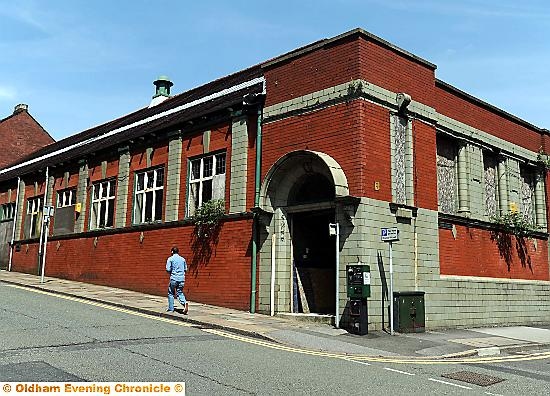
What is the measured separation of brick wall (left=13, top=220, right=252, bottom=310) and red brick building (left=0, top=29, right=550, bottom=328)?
0.06m

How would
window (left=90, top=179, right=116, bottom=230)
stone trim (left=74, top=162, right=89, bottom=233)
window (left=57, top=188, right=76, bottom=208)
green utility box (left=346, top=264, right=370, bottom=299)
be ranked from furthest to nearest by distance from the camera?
window (left=57, top=188, right=76, bottom=208) < stone trim (left=74, top=162, right=89, bottom=233) < window (left=90, top=179, right=116, bottom=230) < green utility box (left=346, top=264, right=370, bottom=299)

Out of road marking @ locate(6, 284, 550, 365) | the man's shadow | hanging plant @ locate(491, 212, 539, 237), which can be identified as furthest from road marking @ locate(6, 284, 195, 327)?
hanging plant @ locate(491, 212, 539, 237)

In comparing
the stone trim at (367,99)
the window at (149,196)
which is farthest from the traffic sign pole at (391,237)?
the window at (149,196)

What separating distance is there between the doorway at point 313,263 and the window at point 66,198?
13.7 metres

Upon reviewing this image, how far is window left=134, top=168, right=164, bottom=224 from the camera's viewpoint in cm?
2089

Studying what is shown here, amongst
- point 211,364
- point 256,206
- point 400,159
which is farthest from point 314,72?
point 211,364

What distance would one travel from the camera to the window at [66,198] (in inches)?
1024

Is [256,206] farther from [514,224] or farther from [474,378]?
[514,224]

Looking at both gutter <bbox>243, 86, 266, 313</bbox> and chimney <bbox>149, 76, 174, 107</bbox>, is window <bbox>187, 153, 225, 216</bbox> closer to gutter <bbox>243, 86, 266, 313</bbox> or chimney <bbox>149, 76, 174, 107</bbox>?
gutter <bbox>243, 86, 266, 313</bbox>

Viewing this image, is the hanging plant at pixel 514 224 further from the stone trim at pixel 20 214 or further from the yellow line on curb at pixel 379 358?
the stone trim at pixel 20 214

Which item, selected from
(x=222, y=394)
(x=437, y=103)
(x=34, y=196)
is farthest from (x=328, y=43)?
(x=34, y=196)

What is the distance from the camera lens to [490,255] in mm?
18781

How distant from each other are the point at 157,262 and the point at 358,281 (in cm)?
898

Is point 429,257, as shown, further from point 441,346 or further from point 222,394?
point 222,394
